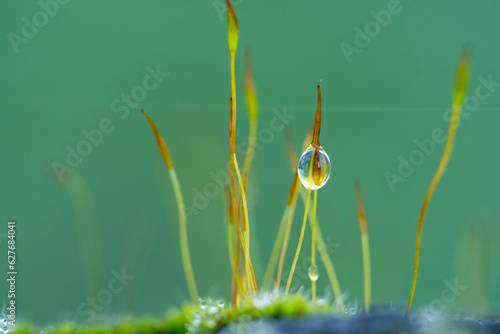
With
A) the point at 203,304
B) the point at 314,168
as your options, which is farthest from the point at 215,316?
the point at 314,168

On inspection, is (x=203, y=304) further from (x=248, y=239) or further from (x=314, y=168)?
(x=314, y=168)

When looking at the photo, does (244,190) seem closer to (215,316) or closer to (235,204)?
(235,204)

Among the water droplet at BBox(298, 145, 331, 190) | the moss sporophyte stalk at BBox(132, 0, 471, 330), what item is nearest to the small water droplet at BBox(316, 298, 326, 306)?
the moss sporophyte stalk at BBox(132, 0, 471, 330)

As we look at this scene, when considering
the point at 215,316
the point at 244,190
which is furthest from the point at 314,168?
the point at 215,316

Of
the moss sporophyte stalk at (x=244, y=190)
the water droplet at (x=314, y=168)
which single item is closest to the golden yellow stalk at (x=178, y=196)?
the moss sporophyte stalk at (x=244, y=190)

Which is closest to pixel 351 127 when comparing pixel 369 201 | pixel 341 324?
pixel 369 201

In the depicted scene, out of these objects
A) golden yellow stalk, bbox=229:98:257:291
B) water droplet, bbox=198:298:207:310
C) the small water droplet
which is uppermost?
golden yellow stalk, bbox=229:98:257:291

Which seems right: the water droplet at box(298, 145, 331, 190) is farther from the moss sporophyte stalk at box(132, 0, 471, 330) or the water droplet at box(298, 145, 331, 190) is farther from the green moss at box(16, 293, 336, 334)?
the green moss at box(16, 293, 336, 334)

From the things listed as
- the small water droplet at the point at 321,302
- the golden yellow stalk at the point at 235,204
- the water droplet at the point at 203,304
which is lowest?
the small water droplet at the point at 321,302

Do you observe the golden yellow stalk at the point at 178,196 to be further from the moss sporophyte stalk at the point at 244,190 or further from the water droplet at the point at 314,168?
the water droplet at the point at 314,168

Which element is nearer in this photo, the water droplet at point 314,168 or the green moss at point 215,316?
the green moss at point 215,316

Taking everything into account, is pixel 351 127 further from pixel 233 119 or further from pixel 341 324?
pixel 341 324

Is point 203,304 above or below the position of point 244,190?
below
